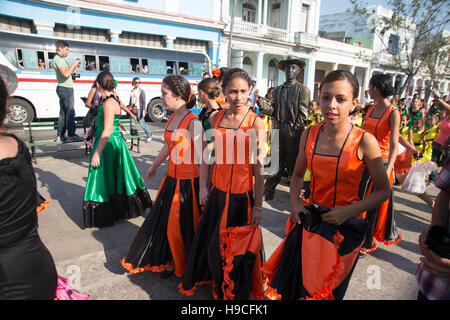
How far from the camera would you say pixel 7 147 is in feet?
4.46

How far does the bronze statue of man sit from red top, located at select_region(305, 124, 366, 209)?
10.7 ft

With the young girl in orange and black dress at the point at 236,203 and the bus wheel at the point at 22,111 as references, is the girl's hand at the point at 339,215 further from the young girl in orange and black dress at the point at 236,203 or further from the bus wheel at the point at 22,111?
the bus wheel at the point at 22,111

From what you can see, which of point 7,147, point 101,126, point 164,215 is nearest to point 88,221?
point 101,126

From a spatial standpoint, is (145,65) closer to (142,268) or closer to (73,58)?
(73,58)

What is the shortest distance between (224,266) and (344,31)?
39.9m

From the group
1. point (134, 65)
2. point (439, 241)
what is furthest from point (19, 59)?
point (439, 241)

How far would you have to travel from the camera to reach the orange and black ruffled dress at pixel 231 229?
7.37 feet

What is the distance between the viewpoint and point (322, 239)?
1783 mm

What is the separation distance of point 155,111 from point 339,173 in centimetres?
1380

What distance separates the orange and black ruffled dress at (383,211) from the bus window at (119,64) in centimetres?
1258

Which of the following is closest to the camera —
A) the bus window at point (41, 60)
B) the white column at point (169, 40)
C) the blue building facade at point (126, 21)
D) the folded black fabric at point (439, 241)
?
the folded black fabric at point (439, 241)

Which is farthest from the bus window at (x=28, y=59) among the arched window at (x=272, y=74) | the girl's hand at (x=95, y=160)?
the arched window at (x=272, y=74)
